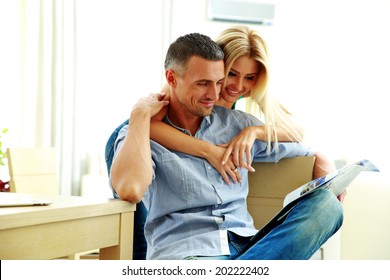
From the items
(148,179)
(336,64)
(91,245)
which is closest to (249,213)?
(148,179)

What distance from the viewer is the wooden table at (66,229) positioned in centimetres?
107

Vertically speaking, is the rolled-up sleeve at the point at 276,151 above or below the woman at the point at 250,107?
below

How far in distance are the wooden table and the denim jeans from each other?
0.30 m

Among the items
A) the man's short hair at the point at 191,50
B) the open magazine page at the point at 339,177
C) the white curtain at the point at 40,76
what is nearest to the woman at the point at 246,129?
the man's short hair at the point at 191,50

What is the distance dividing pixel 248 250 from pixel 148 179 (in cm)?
29

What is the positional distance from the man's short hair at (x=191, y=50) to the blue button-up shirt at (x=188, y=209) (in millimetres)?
230

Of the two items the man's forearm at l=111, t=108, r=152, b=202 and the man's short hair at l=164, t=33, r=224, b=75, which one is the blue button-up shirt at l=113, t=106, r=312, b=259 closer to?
the man's forearm at l=111, t=108, r=152, b=202

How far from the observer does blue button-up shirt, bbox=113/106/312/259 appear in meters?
1.55

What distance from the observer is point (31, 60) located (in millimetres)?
3828

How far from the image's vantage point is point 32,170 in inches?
104

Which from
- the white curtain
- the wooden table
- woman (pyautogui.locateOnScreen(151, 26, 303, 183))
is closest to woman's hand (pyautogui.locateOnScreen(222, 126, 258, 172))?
woman (pyautogui.locateOnScreen(151, 26, 303, 183))

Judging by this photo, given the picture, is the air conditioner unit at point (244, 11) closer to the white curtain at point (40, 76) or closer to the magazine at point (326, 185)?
the white curtain at point (40, 76)

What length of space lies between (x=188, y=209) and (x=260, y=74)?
496mm
